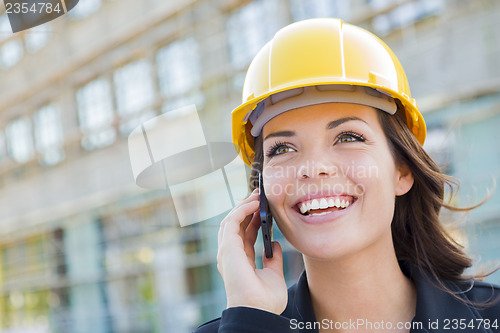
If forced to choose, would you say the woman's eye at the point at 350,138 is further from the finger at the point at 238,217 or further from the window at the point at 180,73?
the window at the point at 180,73

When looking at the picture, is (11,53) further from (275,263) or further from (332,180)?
(332,180)

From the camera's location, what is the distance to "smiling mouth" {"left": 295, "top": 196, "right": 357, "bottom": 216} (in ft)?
6.20

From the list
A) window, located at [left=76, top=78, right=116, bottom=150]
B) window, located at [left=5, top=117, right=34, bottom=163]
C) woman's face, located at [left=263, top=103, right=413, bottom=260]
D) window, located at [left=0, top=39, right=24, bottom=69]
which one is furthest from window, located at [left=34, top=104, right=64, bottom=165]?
woman's face, located at [left=263, top=103, right=413, bottom=260]

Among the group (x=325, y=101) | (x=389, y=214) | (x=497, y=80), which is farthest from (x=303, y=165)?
(x=497, y=80)

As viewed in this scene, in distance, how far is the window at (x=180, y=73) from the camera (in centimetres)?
953

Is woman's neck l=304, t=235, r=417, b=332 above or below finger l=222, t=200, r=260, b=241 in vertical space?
below

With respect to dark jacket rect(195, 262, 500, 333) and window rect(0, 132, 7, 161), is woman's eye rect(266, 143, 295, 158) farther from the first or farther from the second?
window rect(0, 132, 7, 161)

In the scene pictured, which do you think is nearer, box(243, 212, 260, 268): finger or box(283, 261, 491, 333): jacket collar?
box(283, 261, 491, 333): jacket collar

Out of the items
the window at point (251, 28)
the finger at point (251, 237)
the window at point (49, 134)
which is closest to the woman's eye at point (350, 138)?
the finger at point (251, 237)

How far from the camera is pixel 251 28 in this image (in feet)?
28.7

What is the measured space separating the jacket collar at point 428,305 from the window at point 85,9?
10433mm

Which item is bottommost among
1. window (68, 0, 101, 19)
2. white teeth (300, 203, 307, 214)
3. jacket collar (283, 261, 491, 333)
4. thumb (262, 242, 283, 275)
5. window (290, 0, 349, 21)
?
jacket collar (283, 261, 491, 333)

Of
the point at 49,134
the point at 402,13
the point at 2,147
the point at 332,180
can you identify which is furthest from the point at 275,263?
the point at 2,147

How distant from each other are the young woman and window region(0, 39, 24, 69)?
511 inches
